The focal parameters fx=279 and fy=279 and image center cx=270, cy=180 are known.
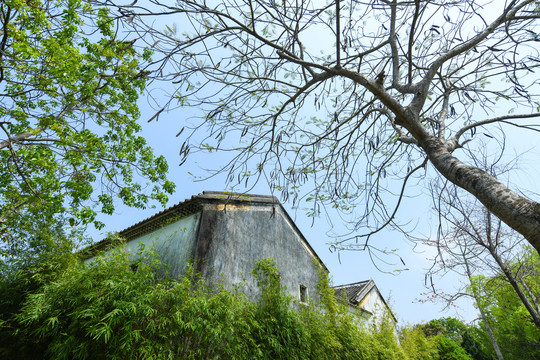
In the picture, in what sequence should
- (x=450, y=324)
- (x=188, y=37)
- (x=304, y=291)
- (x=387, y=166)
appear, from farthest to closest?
(x=450, y=324) → (x=304, y=291) → (x=387, y=166) → (x=188, y=37)

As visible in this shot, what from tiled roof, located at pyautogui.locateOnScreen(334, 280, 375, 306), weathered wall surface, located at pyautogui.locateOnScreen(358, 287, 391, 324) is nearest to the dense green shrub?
tiled roof, located at pyautogui.locateOnScreen(334, 280, 375, 306)

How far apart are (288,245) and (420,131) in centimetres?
575

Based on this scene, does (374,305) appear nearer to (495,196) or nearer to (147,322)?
(147,322)

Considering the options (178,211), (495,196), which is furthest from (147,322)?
(495,196)

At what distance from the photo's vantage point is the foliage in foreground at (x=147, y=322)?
136 inches

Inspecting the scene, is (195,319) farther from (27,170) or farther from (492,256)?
(492,256)

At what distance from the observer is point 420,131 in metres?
2.54

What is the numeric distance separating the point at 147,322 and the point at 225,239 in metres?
2.44

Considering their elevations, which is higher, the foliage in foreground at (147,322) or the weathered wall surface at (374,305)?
the weathered wall surface at (374,305)

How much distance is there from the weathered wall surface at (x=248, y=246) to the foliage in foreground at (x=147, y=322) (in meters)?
0.53

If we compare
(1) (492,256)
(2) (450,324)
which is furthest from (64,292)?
(2) (450,324)

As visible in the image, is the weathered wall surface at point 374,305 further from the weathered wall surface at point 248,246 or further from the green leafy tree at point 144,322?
the green leafy tree at point 144,322

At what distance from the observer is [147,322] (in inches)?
150

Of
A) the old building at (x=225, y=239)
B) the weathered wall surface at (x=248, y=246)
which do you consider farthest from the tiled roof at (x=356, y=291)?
the old building at (x=225, y=239)
